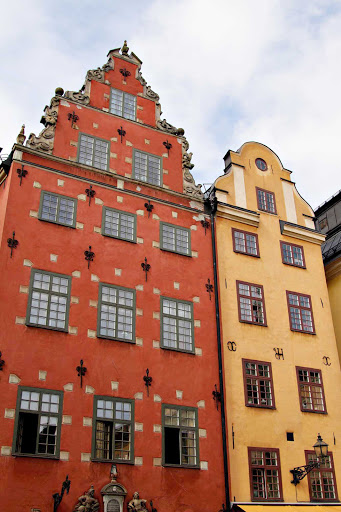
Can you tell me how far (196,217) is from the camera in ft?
67.3

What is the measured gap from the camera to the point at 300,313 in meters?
21.2

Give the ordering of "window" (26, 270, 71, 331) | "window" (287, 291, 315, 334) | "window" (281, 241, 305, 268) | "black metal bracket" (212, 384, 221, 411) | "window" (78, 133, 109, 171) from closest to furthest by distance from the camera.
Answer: "window" (26, 270, 71, 331)
"black metal bracket" (212, 384, 221, 411)
"window" (78, 133, 109, 171)
"window" (287, 291, 315, 334)
"window" (281, 241, 305, 268)

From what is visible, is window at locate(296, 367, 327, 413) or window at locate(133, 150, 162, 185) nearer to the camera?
window at locate(296, 367, 327, 413)

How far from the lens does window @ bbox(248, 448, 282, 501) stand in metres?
17.2

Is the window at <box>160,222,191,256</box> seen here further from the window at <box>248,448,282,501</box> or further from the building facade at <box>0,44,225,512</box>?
the window at <box>248,448,282,501</box>

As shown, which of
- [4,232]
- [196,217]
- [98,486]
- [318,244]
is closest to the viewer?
[98,486]

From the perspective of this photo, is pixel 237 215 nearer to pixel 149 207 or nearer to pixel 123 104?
pixel 149 207

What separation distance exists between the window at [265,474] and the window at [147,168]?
993 centimetres

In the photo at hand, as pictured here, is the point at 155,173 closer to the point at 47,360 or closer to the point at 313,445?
the point at 47,360

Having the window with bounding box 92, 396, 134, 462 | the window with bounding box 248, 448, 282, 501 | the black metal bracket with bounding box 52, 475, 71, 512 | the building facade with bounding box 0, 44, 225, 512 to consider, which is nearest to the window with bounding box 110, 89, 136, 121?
the building facade with bounding box 0, 44, 225, 512

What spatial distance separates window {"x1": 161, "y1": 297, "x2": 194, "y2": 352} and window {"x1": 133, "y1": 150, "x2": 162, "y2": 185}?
15.5ft

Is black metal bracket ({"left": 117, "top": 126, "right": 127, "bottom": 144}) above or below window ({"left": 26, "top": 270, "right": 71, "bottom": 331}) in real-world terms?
above

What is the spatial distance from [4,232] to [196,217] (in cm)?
733

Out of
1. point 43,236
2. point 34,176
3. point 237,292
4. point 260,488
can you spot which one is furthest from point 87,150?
point 260,488
